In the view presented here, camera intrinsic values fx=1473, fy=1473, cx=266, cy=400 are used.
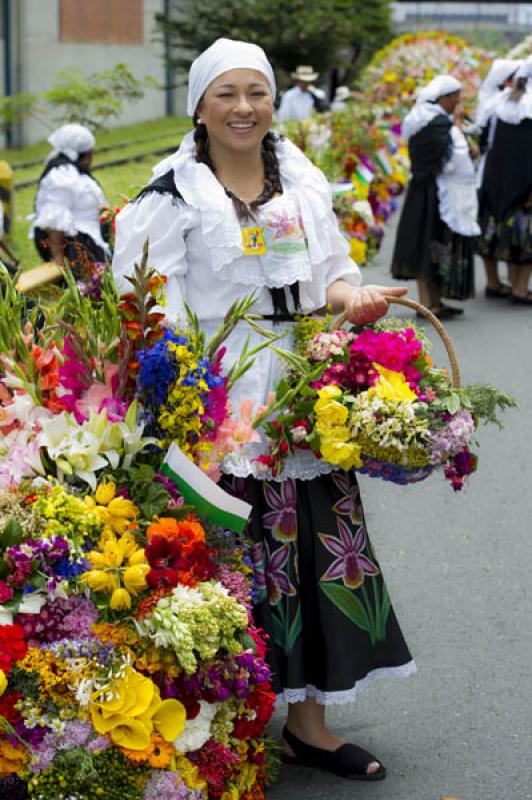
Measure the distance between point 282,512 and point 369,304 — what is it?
24.0 inches

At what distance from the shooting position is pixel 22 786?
321 cm

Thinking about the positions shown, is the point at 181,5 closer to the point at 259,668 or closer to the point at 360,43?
the point at 360,43

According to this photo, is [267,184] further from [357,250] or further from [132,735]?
[357,250]

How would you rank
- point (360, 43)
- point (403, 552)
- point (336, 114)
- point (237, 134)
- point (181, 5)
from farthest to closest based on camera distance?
point (181, 5) < point (360, 43) < point (336, 114) < point (403, 552) < point (237, 134)

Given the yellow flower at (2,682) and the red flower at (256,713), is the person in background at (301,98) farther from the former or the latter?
the yellow flower at (2,682)

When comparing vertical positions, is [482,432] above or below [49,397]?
below

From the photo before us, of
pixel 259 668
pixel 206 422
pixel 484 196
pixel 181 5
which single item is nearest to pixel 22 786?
pixel 259 668

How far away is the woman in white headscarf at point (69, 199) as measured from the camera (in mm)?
10203

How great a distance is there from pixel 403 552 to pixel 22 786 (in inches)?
121

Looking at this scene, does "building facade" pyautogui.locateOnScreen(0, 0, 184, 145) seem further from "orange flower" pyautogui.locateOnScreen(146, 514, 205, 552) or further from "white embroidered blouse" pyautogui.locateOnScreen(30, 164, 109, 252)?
"orange flower" pyautogui.locateOnScreen(146, 514, 205, 552)

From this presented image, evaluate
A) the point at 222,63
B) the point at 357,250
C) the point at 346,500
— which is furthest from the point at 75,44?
the point at 346,500

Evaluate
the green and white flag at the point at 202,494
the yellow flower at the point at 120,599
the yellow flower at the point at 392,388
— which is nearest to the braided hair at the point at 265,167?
the yellow flower at the point at 392,388

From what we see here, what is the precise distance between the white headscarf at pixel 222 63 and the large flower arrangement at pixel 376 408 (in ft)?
2.27

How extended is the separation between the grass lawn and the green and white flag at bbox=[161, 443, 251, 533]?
13.6ft
